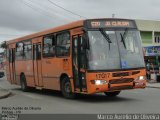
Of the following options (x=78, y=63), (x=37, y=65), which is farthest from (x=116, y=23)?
(x=37, y=65)

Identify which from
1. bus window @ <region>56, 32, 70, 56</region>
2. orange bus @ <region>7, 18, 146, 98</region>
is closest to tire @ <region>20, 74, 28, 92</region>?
orange bus @ <region>7, 18, 146, 98</region>

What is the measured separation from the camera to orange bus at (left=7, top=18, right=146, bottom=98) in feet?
49.1

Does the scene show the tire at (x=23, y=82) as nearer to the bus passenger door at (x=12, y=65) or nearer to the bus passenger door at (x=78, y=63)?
the bus passenger door at (x=12, y=65)

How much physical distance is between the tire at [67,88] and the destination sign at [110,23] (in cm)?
272

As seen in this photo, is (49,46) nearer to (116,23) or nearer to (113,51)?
(116,23)

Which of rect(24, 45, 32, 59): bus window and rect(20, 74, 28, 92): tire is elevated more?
rect(24, 45, 32, 59): bus window

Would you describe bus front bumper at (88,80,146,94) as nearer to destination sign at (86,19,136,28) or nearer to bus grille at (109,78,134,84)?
bus grille at (109,78,134,84)

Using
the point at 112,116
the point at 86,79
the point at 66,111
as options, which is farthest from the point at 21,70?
the point at 112,116

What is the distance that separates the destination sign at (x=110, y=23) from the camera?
50.5ft

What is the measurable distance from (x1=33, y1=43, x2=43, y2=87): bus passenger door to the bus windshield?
17.4 ft

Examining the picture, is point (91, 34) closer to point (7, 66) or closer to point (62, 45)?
point (62, 45)

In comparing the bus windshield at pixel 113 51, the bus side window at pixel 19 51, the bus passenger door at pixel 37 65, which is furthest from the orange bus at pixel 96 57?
the bus side window at pixel 19 51

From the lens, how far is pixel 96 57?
15.0 meters

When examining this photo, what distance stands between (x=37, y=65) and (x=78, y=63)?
16.1 feet
